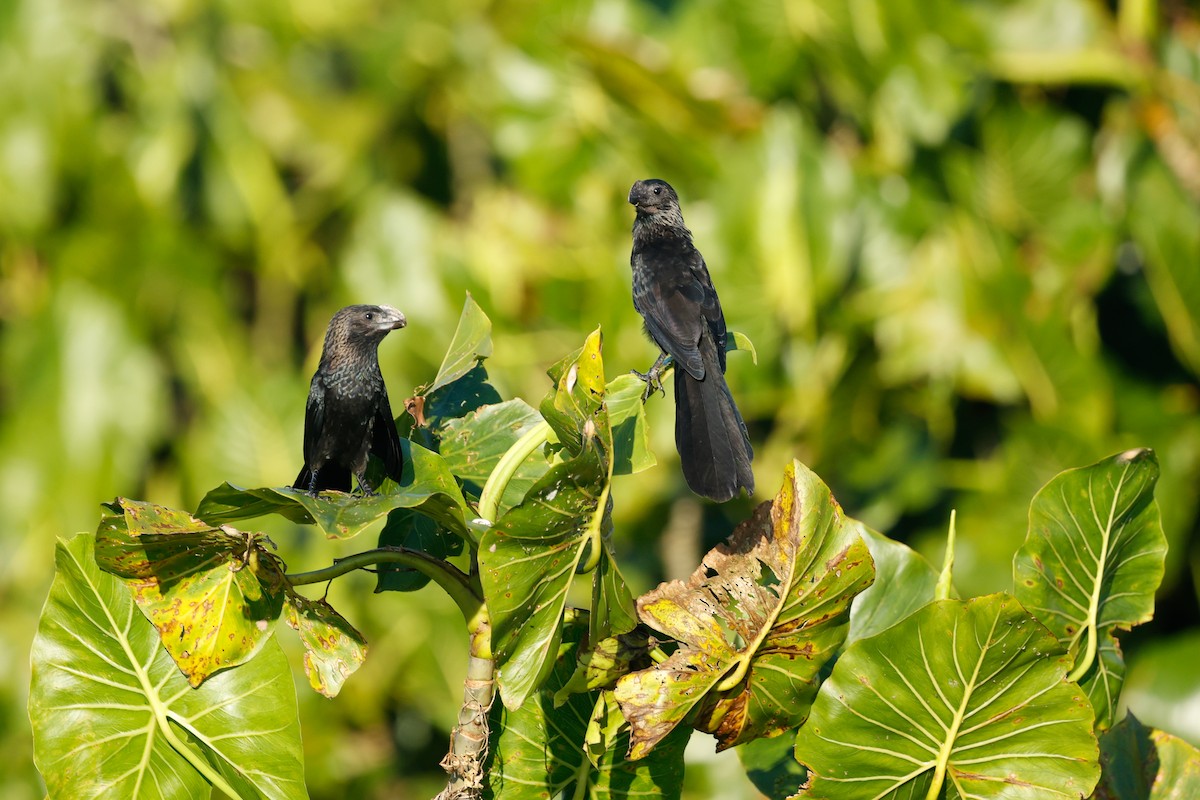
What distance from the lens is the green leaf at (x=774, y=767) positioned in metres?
1.71

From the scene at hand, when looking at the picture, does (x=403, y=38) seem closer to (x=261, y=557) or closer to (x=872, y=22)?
(x=872, y=22)

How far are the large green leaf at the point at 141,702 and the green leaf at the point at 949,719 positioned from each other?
24.5 inches

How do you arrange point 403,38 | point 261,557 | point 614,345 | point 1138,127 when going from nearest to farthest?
point 261,557, point 614,345, point 1138,127, point 403,38

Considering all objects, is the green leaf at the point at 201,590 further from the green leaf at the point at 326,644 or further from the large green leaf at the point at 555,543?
the large green leaf at the point at 555,543

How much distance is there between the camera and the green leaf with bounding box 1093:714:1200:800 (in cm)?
167

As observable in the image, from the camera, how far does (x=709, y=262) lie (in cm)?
459

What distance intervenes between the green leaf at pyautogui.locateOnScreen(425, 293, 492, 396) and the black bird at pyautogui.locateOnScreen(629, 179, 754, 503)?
0.68 feet

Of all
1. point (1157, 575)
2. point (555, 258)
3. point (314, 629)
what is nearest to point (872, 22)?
point (555, 258)

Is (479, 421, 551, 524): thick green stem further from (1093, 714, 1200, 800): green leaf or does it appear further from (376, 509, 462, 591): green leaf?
(1093, 714, 1200, 800): green leaf

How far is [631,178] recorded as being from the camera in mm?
5406

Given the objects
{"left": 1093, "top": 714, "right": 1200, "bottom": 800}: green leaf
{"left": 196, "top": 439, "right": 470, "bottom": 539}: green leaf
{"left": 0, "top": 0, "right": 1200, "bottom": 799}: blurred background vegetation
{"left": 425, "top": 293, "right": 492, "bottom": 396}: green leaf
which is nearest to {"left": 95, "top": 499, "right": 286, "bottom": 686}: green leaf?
{"left": 196, "top": 439, "right": 470, "bottom": 539}: green leaf

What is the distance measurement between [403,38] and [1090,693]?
636 cm

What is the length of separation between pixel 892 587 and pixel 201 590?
0.93m

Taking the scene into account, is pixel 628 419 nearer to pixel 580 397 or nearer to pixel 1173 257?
pixel 580 397
